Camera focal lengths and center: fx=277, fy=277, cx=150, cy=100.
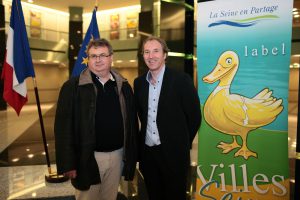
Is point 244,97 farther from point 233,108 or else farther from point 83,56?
point 83,56

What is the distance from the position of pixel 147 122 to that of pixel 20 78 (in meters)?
1.97

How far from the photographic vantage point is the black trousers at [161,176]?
2.21 m

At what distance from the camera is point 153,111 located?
2195mm

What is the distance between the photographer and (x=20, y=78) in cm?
336

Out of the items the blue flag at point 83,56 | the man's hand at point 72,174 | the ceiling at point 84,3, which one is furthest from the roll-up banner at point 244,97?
the ceiling at point 84,3

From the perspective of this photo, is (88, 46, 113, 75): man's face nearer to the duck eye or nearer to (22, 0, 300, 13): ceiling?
the duck eye

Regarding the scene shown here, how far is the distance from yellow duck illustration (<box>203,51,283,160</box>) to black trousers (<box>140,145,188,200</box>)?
24.5 inches

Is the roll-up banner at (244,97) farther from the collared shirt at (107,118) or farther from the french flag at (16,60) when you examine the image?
the french flag at (16,60)

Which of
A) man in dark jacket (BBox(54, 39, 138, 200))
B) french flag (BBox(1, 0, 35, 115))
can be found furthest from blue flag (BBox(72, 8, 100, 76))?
man in dark jacket (BBox(54, 39, 138, 200))

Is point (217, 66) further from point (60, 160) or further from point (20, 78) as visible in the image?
point (20, 78)

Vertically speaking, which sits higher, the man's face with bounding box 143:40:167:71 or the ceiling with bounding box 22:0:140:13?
the ceiling with bounding box 22:0:140:13

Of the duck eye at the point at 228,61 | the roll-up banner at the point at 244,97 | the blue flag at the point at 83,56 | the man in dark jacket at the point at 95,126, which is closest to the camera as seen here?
the man in dark jacket at the point at 95,126

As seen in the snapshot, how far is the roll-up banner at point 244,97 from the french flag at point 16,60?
83.9 inches

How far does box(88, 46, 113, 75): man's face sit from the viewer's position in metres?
2.04
